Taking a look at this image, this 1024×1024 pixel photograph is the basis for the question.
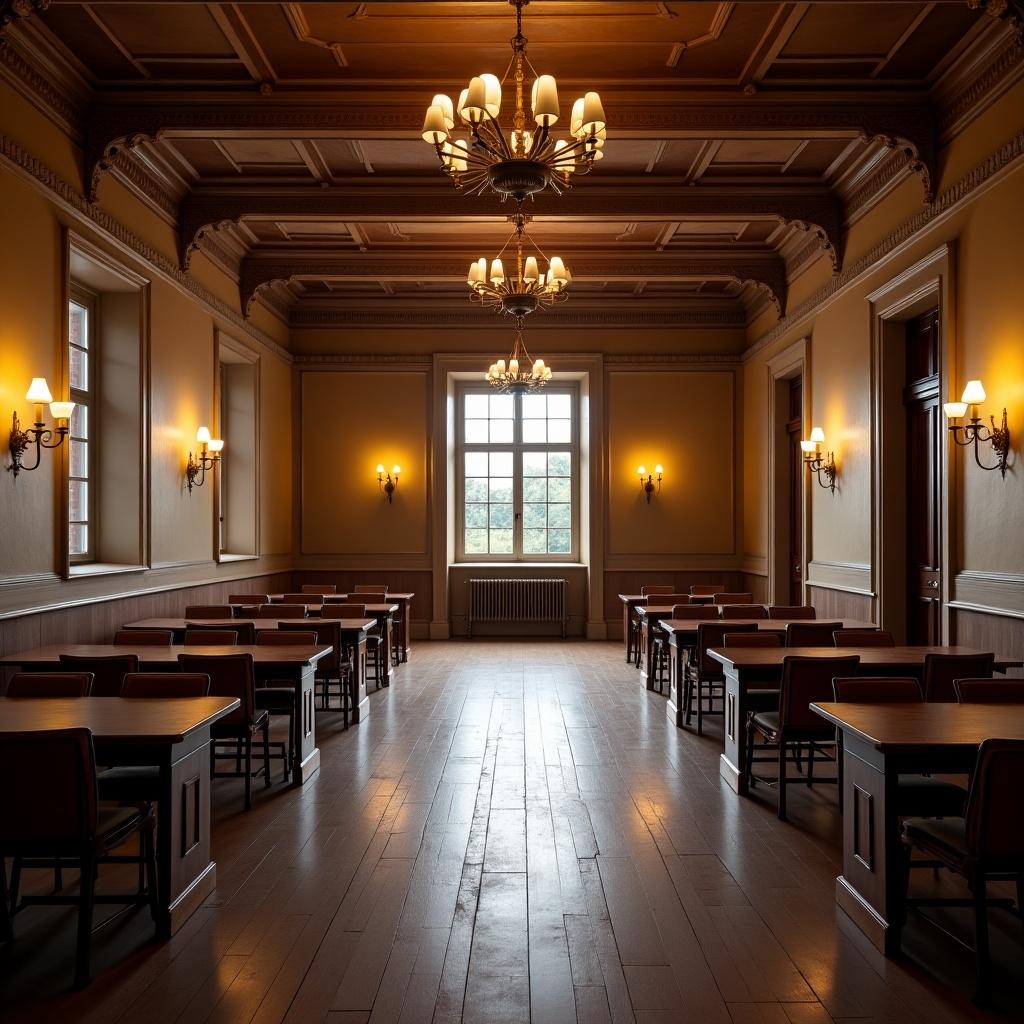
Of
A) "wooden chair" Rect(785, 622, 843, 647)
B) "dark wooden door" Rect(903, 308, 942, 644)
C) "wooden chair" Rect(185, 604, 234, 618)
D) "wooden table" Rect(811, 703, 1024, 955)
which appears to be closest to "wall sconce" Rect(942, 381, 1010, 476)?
"dark wooden door" Rect(903, 308, 942, 644)

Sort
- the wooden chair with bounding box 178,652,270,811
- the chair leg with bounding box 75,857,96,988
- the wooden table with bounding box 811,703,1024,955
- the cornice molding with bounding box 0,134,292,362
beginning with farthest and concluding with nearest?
the cornice molding with bounding box 0,134,292,362
the wooden chair with bounding box 178,652,270,811
the wooden table with bounding box 811,703,1024,955
the chair leg with bounding box 75,857,96,988

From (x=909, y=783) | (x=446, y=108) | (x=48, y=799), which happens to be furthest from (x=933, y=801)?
(x=446, y=108)

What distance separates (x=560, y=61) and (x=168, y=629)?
17.4 feet

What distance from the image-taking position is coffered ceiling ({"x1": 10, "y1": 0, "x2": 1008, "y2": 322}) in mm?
6496

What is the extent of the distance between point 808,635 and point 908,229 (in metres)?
3.62

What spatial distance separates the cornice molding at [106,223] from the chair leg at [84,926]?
487 cm

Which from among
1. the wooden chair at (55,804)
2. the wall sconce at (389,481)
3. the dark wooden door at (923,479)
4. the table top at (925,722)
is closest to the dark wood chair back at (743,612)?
the dark wooden door at (923,479)

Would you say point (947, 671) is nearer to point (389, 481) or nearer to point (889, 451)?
point (889, 451)

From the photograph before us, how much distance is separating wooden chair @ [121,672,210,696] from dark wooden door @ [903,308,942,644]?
5.77 m

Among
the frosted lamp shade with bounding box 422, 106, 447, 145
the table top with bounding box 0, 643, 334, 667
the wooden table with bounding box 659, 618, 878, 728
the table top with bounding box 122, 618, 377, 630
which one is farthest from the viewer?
the wooden table with bounding box 659, 618, 878, 728

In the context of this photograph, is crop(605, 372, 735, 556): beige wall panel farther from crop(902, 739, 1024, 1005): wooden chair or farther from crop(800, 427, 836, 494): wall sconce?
crop(902, 739, 1024, 1005): wooden chair

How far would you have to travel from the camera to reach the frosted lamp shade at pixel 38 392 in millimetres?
6250

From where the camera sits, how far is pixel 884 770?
3.57 m

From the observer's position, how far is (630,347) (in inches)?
564
